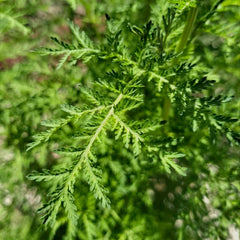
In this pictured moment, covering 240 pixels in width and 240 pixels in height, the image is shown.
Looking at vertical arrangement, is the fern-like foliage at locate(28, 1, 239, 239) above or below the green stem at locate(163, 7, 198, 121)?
below

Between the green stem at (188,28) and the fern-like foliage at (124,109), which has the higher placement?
the green stem at (188,28)

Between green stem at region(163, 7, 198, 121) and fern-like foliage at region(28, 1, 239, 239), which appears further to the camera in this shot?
green stem at region(163, 7, 198, 121)

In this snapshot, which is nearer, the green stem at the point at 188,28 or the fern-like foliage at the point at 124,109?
the fern-like foliage at the point at 124,109

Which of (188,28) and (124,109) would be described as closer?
(124,109)

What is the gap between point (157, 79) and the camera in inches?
54.1

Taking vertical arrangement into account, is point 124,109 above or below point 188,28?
below

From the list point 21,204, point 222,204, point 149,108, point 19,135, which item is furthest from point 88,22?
point 222,204

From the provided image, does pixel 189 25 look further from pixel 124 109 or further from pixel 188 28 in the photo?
pixel 124 109

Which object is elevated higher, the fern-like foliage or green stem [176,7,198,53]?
green stem [176,7,198,53]

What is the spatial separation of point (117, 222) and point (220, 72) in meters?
1.53

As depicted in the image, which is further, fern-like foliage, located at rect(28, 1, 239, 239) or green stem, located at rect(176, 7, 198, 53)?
green stem, located at rect(176, 7, 198, 53)

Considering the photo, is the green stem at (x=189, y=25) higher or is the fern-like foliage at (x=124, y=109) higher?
the green stem at (x=189, y=25)

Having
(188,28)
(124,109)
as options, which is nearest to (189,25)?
(188,28)

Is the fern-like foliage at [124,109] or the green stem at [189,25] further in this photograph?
the green stem at [189,25]
